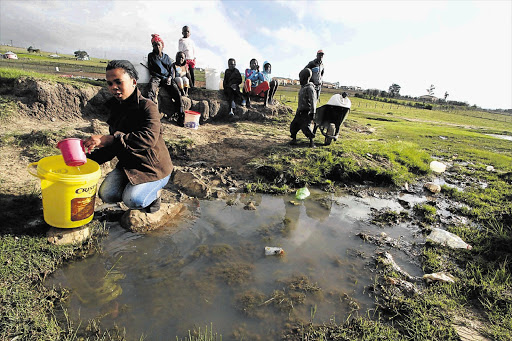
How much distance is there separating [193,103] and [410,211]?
7.12m

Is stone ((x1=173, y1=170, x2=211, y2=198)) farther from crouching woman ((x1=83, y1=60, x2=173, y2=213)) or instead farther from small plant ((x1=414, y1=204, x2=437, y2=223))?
small plant ((x1=414, y1=204, x2=437, y2=223))

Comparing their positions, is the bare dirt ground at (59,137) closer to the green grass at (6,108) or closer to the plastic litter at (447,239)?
the green grass at (6,108)

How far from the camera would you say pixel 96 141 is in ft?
8.13

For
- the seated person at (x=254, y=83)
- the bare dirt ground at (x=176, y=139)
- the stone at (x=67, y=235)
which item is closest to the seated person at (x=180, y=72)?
the bare dirt ground at (x=176, y=139)

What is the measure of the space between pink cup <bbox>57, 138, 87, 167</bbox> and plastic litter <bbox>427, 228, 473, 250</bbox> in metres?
4.16

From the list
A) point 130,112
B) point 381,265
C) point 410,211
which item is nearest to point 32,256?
point 130,112

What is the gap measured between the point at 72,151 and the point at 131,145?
524mm

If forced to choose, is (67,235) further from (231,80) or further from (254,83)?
(254,83)

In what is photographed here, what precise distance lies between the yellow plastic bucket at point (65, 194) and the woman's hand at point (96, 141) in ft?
0.92

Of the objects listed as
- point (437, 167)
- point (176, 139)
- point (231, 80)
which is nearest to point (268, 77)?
point (231, 80)

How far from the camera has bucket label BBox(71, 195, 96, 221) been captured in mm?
2582

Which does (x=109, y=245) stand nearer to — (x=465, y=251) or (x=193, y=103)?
(x=465, y=251)

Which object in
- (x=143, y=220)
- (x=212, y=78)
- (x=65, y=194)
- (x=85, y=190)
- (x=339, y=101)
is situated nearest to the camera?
(x=65, y=194)

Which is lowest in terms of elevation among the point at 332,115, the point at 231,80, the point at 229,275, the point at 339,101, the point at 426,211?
the point at 229,275
